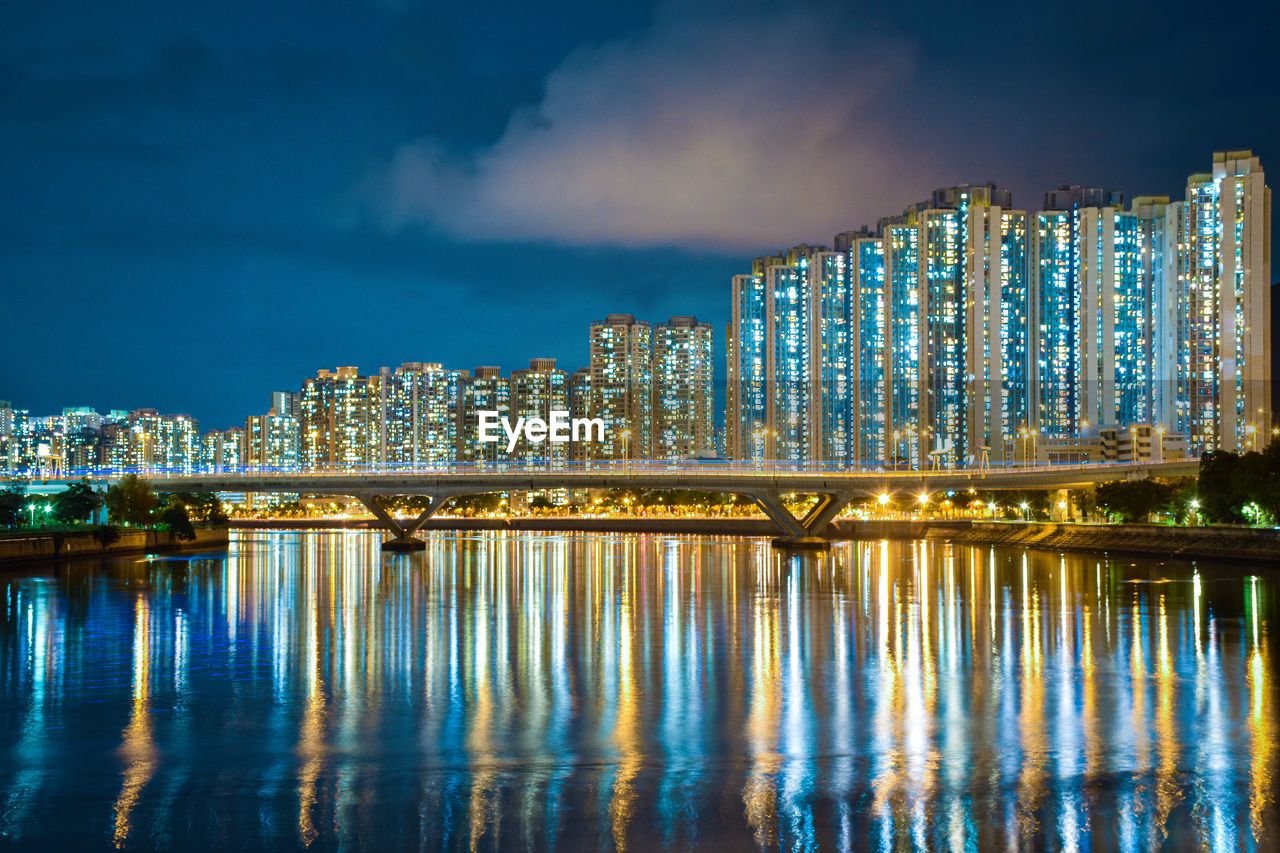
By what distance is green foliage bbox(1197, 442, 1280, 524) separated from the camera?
62312 mm

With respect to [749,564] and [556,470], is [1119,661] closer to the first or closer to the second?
[749,564]

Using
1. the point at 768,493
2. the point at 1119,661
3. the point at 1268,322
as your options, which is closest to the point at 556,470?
the point at 768,493

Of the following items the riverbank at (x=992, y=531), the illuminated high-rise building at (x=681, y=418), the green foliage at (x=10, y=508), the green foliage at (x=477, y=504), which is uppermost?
the illuminated high-rise building at (x=681, y=418)

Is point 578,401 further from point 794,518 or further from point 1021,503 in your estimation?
point 794,518

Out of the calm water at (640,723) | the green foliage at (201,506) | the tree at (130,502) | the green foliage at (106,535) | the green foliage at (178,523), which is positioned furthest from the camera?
the green foliage at (201,506)

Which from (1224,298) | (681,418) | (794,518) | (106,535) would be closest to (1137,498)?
(794,518)

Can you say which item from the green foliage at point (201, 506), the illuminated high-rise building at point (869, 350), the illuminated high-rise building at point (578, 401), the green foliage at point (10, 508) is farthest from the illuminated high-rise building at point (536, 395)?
the green foliage at point (10, 508)

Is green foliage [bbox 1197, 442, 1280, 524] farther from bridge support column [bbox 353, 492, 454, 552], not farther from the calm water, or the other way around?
bridge support column [bbox 353, 492, 454, 552]

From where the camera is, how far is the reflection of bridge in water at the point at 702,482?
83750 millimetres

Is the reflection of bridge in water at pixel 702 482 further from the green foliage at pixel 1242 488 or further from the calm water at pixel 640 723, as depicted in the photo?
the calm water at pixel 640 723

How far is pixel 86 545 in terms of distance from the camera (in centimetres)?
6806

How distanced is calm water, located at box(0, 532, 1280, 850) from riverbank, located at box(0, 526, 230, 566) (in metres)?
21.5

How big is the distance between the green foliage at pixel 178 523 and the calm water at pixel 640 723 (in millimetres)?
47006

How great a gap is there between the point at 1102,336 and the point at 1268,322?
1627 centimetres
